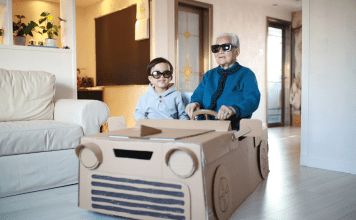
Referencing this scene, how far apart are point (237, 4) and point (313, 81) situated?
3286mm

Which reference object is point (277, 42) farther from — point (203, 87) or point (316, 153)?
point (203, 87)

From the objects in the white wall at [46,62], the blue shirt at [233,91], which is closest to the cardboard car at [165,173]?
the blue shirt at [233,91]

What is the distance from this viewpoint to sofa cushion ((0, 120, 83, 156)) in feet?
5.77

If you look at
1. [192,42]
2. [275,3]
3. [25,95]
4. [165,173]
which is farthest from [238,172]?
[275,3]

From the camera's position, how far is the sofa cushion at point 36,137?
69.2 inches

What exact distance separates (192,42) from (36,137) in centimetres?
354

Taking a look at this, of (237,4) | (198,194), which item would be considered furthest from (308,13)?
(237,4)

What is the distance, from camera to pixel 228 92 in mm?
1865

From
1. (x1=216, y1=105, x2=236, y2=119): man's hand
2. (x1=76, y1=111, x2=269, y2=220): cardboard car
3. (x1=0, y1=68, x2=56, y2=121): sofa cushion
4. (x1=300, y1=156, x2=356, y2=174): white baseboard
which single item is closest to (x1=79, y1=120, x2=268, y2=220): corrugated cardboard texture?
(x1=76, y1=111, x2=269, y2=220): cardboard car

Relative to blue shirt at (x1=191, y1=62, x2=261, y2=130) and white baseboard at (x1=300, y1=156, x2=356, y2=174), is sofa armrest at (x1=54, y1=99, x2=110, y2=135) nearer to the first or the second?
blue shirt at (x1=191, y1=62, x2=261, y2=130)

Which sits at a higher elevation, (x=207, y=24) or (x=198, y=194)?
(x=207, y=24)

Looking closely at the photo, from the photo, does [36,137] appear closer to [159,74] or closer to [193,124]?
[159,74]

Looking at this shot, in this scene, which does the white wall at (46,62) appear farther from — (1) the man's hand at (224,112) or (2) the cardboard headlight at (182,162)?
(2) the cardboard headlight at (182,162)

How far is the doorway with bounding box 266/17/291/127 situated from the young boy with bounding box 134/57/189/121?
4460 millimetres
